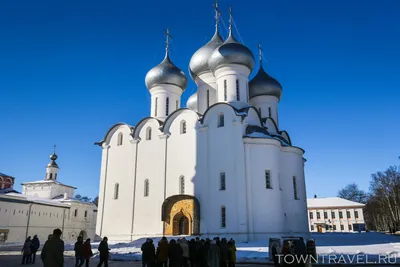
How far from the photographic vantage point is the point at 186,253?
990 cm

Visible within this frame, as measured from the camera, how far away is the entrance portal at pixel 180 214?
68.3ft

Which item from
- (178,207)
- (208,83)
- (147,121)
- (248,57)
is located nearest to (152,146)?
(147,121)

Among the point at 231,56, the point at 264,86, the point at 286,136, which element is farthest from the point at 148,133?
the point at 286,136

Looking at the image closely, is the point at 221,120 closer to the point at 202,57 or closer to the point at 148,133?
the point at 148,133

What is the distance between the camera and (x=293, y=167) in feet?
76.0

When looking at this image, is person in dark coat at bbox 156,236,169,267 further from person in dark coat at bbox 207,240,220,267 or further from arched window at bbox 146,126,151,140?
arched window at bbox 146,126,151,140

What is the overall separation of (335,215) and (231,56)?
3593 cm

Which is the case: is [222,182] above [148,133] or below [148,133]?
below

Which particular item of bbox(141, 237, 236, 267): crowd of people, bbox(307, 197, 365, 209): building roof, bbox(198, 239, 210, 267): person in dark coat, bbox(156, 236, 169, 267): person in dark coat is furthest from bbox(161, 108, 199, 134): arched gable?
bbox(307, 197, 365, 209): building roof

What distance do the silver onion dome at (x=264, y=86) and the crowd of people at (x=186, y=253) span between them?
17666 mm

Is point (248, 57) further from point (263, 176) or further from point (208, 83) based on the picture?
point (263, 176)

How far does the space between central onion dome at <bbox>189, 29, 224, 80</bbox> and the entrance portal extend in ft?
31.8

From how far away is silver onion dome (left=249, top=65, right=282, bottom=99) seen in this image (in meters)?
26.3

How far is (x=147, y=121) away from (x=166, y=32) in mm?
8371
